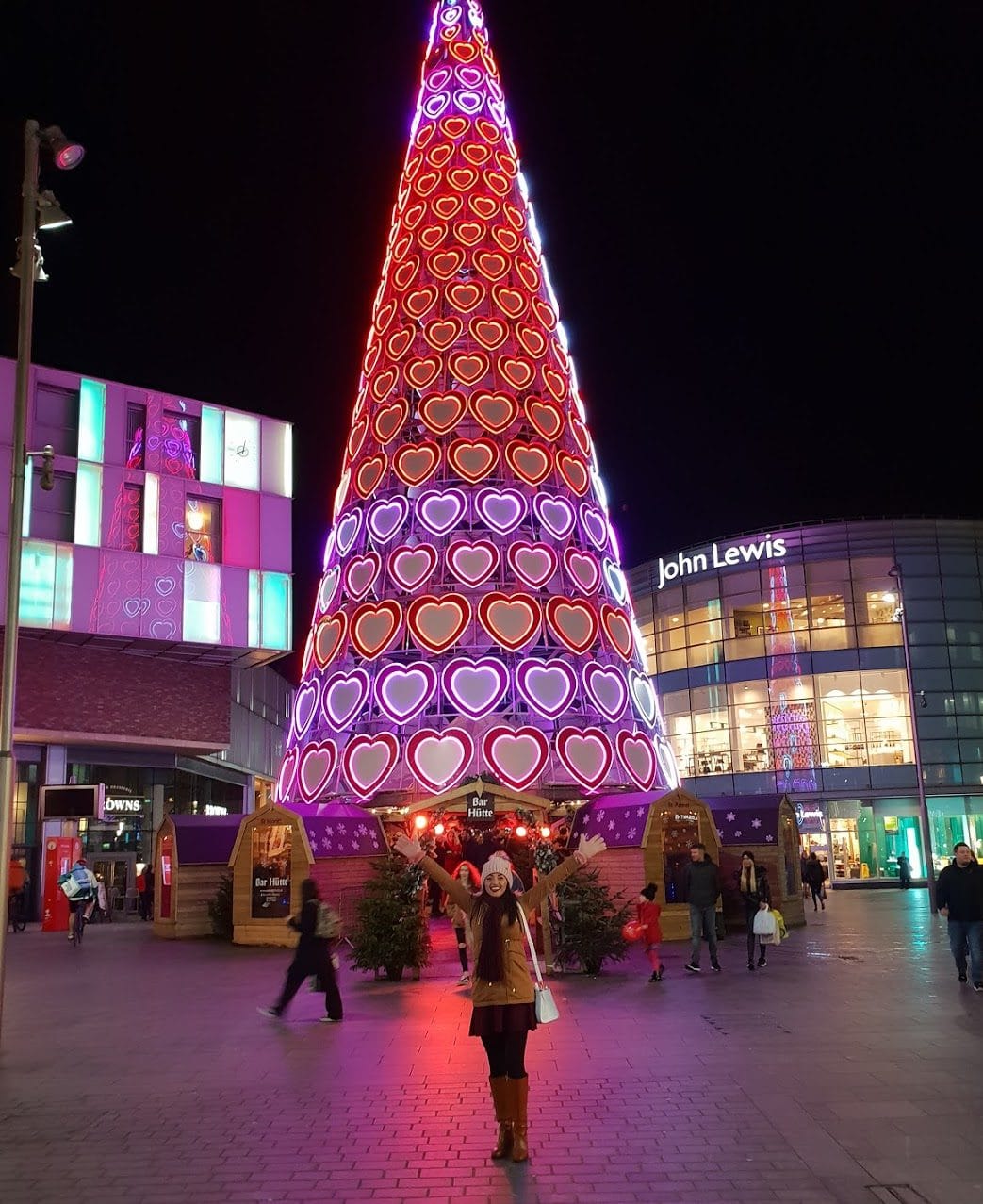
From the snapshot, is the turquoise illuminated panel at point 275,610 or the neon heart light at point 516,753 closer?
the neon heart light at point 516,753

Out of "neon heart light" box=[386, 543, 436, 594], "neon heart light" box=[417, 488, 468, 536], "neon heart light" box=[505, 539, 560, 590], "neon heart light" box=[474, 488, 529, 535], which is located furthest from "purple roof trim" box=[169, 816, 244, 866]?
"neon heart light" box=[474, 488, 529, 535]

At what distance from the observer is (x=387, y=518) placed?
26.5 meters

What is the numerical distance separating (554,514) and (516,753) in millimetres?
5827

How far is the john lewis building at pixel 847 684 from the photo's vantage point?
48875 mm

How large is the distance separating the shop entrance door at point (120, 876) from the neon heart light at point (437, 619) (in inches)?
721

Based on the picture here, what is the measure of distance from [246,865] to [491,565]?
28.0ft

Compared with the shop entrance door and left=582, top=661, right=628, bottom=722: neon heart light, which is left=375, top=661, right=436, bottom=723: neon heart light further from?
the shop entrance door

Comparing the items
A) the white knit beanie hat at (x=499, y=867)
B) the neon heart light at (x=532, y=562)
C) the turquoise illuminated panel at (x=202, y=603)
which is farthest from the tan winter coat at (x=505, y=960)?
the turquoise illuminated panel at (x=202, y=603)

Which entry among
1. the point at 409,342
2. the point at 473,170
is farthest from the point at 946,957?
the point at 473,170

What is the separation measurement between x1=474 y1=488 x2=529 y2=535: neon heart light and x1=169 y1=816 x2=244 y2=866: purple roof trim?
9.12 m

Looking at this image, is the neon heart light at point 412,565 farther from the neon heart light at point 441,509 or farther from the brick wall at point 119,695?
the brick wall at point 119,695

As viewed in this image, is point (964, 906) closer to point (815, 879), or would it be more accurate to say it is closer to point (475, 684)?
point (475, 684)

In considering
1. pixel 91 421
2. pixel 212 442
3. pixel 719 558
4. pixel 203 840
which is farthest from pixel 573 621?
pixel 719 558

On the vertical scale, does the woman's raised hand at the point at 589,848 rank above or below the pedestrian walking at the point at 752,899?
above
